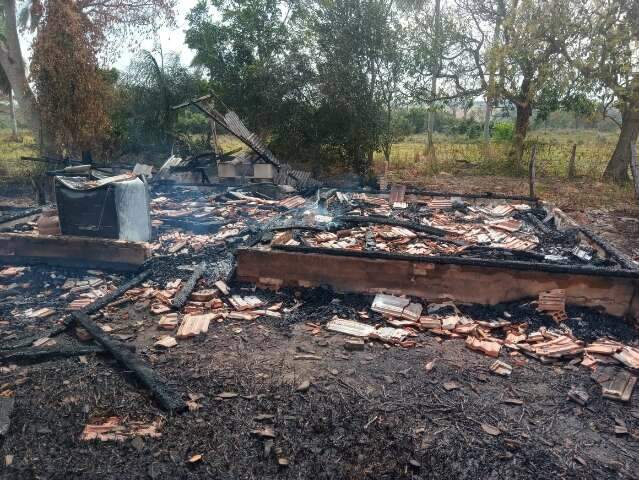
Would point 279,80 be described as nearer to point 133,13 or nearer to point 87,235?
point 133,13

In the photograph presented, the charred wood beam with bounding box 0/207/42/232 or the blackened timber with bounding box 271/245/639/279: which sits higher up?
the blackened timber with bounding box 271/245/639/279

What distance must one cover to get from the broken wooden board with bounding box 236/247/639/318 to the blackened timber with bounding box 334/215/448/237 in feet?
6.88

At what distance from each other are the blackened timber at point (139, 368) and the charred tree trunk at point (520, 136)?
16.6 meters

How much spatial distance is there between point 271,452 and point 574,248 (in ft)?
19.6

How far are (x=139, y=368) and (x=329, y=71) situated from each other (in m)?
12.6

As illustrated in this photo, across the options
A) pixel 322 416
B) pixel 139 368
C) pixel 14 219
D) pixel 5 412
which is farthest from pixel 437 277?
pixel 14 219

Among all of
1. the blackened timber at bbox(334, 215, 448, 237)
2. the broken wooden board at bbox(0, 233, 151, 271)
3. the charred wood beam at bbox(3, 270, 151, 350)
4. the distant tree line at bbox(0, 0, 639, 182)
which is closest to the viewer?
the charred wood beam at bbox(3, 270, 151, 350)

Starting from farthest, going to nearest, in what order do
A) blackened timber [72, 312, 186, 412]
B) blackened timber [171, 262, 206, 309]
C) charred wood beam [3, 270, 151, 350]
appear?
blackened timber [171, 262, 206, 309] < charred wood beam [3, 270, 151, 350] < blackened timber [72, 312, 186, 412]

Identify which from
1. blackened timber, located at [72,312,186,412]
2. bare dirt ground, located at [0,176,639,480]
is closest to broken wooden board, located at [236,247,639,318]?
bare dirt ground, located at [0,176,639,480]

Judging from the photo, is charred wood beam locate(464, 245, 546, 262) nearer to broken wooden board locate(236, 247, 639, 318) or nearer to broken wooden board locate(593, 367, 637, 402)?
broken wooden board locate(236, 247, 639, 318)

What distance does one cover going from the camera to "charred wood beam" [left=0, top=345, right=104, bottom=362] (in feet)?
14.0

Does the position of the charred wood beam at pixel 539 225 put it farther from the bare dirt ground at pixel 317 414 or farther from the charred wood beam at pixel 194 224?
the charred wood beam at pixel 194 224

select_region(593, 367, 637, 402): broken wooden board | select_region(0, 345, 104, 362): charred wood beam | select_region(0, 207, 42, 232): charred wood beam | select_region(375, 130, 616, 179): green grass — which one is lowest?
select_region(0, 345, 104, 362): charred wood beam

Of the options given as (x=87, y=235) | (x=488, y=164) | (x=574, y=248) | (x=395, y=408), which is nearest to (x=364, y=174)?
(x=488, y=164)
